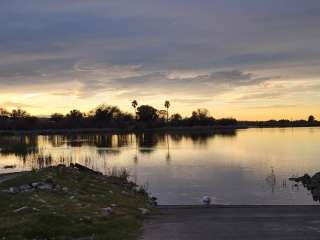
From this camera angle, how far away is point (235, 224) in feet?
49.0

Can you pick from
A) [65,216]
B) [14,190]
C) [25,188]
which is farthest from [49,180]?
[65,216]

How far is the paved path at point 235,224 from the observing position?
13.2m

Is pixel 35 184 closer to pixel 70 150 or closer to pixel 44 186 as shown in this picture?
pixel 44 186

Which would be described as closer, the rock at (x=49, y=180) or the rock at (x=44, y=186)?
the rock at (x=44, y=186)

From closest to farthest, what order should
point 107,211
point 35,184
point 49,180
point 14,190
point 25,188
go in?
1. point 107,211
2. point 14,190
3. point 25,188
4. point 35,184
5. point 49,180

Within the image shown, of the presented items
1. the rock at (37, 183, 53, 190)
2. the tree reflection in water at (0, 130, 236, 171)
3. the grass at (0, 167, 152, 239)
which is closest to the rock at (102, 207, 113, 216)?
the grass at (0, 167, 152, 239)

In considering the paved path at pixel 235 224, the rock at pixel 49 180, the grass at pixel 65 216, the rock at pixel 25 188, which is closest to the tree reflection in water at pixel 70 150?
the rock at pixel 49 180

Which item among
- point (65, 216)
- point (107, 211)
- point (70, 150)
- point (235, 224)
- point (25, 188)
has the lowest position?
point (70, 150)

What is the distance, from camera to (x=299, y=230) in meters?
13.8

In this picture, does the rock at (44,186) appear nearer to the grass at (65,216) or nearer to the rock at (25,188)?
the rock at (25,188)

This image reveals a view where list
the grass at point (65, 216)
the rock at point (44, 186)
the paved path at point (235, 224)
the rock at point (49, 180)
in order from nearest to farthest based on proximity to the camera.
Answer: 1. the paved path at point (235, 224)
2. the grass at point (65, 216)
3. the rock at point (44, 186)
4. the rock at point (49, 180)

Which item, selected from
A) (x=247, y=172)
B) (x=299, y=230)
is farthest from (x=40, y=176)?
(x=247, y=172)

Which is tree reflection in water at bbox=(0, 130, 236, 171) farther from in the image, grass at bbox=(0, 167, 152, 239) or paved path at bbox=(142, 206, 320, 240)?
paved path at bbox=(142, 206, 320, 240)

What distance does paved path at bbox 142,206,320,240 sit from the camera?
1319 cm
